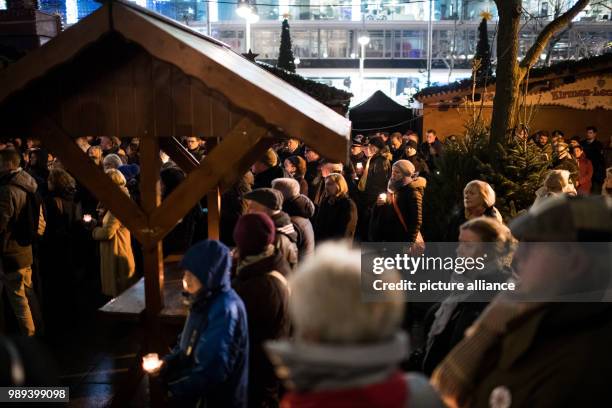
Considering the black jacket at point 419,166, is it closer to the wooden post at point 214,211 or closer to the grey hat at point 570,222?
the wooden post at point 214,211

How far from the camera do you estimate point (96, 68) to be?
4.08 m

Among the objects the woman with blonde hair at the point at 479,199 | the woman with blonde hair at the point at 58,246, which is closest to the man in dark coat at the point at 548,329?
the woman with blonde hair at the point at 479,199

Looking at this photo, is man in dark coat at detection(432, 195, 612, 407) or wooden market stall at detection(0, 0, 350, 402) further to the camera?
wooden market stall at detection(0, 0, 350, 402)

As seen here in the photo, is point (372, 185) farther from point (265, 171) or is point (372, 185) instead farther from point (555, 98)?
point (555, 98)

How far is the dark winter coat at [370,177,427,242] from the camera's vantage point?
23.4 feet

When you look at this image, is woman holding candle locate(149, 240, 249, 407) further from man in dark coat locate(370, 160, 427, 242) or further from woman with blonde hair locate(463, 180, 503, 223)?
man in dark coat locate(370, 160, 427, 242)

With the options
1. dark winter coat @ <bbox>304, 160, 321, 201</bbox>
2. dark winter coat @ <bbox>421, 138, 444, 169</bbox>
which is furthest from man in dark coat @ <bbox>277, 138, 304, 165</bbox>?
dark winter coat @ <bbox>421, 138, 444, 169</bbox>

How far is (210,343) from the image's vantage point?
3.14 m

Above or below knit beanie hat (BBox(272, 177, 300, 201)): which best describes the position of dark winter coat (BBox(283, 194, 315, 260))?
below

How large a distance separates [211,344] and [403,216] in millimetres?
4458

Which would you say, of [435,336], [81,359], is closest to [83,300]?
[81,359]

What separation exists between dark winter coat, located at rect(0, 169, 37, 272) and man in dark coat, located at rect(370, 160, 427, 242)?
4.26 metres

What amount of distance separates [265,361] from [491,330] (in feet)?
7.58

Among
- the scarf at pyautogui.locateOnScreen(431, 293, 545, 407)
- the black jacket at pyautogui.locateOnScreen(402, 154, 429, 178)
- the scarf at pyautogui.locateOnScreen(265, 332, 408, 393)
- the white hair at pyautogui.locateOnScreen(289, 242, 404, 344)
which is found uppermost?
the white hair at pyautogui.locateOnScreen(289, 242, 404, 344)
